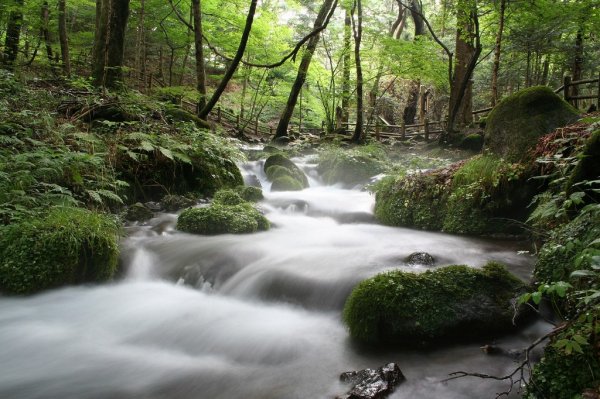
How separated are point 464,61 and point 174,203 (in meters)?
11.7

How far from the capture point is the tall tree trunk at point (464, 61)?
10.8 meters

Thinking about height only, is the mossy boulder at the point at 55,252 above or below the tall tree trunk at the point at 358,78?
below

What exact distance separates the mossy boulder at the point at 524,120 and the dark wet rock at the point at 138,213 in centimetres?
609

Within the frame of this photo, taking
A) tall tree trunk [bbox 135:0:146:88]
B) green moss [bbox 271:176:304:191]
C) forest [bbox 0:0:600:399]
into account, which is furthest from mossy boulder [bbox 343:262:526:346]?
tall tree trunk [bbox 135:0:146:88]

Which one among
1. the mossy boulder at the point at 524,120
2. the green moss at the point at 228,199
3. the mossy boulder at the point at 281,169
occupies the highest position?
the mossy boulder at the point at 524,120

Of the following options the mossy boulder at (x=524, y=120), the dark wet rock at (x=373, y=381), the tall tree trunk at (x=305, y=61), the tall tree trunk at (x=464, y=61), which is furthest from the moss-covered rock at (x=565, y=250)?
the tall tree trunk at (x=305, y=61)

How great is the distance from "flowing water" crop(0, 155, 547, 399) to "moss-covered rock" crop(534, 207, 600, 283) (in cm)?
52

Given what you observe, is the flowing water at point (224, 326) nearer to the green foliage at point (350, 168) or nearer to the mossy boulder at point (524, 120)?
the mossy boulder at point (524, 120)

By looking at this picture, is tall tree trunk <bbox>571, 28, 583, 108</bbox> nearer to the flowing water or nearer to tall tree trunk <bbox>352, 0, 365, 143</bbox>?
tall tree trunk <bbox>352, 0, 365, 143</bbox>

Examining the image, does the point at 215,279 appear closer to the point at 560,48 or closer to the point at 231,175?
the point at 231,175

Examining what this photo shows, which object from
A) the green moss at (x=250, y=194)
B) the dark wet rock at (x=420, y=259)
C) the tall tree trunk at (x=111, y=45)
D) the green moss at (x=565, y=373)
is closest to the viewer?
the green moss at (x=565, y=373)

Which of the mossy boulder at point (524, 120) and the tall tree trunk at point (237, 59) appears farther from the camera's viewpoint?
the tall tree trunk at point (237, 59)

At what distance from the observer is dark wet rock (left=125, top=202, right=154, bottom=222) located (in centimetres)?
702

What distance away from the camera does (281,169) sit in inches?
445
